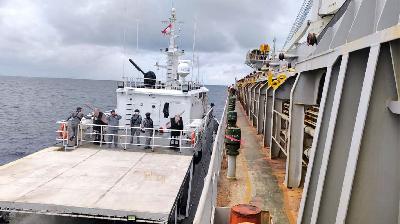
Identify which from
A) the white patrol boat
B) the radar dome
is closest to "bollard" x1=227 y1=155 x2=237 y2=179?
the white patrol boat

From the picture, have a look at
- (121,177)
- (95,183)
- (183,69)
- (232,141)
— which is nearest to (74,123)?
(121,177)

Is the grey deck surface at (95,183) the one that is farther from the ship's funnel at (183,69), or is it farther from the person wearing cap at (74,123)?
the ship's funnel at (183,69)

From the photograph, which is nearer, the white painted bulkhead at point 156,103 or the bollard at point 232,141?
the bollard at point 232,141

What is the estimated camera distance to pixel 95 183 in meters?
10.4

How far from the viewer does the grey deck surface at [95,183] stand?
853 centimetres

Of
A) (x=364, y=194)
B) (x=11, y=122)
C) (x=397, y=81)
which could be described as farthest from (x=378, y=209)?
(x=11, y=122)

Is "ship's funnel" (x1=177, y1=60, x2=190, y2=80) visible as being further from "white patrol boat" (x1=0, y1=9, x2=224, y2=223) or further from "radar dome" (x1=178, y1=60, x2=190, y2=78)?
"white patrol boat" (x1=0, y1=9, x2=224, y2=223)

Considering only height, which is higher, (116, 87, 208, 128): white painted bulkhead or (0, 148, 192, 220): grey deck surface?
(116, 87, 208, 128): white painted bulkhead

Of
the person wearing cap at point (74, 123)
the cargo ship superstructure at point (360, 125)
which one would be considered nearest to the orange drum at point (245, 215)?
the cargo ship superstructure at point (360, 125)

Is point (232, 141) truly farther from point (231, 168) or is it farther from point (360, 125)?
point (360, 125)

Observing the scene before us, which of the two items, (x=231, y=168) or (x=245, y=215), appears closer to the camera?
(x=245, y=215)

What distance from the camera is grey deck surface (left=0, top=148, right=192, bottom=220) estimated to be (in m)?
8.53

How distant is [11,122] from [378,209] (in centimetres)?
5157

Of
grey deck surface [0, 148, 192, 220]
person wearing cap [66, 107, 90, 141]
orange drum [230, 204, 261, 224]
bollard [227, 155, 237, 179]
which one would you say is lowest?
grey deck surface [0, 148, 192, 220]
